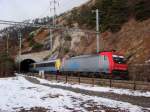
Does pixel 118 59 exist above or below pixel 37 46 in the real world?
below

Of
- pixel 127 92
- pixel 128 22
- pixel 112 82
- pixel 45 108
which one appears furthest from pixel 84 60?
pixel 45 108

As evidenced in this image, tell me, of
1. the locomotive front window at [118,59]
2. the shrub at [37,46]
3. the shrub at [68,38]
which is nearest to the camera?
the locomotive front window at [118,59]

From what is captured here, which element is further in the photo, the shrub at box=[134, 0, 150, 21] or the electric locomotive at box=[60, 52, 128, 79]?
the shrub at box=[134, 0, 150, 21]

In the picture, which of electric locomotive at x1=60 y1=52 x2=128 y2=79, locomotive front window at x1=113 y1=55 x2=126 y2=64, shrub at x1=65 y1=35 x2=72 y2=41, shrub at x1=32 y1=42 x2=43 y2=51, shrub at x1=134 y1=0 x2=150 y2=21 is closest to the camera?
electric locomotive at x1=60 y1=52 x2=128 y2=79

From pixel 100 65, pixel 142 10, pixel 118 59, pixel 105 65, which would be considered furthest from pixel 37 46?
pixel 118 59

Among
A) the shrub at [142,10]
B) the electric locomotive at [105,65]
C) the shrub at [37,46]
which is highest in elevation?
the shrub at [142,10]

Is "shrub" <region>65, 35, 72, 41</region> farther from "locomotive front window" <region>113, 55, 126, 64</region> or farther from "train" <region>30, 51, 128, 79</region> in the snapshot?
"locomotive front window" <region>113, 55, 126, 64</region>

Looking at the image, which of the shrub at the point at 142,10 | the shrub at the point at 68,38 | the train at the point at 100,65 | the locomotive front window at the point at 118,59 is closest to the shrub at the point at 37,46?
the shrub at the point at 68,38

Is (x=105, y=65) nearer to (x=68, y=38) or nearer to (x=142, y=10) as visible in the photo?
(x=142, y=10)

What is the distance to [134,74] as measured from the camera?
36750 mm

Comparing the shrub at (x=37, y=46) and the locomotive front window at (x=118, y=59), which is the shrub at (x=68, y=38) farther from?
the locomotive front window at (x=118, y=59)

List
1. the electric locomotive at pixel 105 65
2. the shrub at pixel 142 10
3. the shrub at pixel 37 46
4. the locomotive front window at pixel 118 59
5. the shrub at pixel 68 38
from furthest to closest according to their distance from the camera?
1. the shrub at pixel 37 46
2. the shrub at pixel 68 38
3. the shrub at pixel 142 10
4. the locomotive front window at pixel 118 59
5. the electric locomotive at pixel 105 65

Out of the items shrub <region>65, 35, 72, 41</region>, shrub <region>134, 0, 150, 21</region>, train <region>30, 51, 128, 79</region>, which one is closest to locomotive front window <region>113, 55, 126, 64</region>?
train <region>30, 51, 128, 79</region>

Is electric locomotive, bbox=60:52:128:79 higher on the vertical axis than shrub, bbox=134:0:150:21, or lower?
lower
